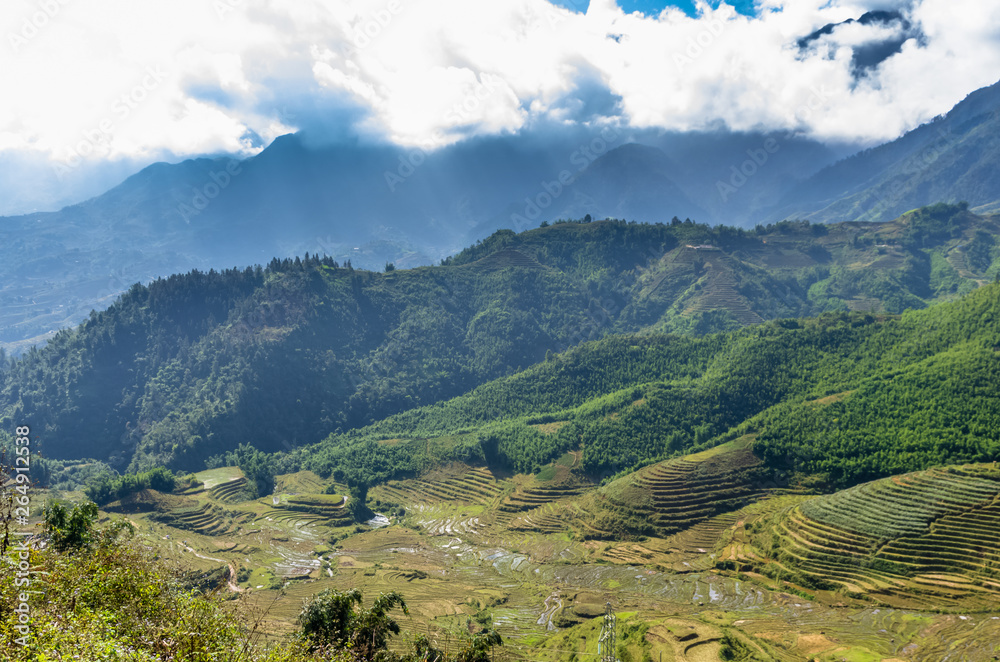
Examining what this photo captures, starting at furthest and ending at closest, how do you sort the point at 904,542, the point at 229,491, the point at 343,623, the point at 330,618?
the point at 229,491
the point at 904,542
the point at 343,623
the point at 330,618

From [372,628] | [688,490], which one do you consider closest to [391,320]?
[688,490]

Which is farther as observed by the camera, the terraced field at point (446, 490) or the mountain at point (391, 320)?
the mountain at point (391, 320)

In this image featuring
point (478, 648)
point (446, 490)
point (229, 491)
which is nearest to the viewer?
point (478, 648)

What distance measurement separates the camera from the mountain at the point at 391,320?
123875 millimetres

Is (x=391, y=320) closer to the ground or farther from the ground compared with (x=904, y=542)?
farther from the ground

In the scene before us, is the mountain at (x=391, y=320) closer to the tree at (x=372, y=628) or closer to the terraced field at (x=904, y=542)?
the terraced field at (x=904, y=542)

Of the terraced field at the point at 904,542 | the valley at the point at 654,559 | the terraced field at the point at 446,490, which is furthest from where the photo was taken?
the terraced field at the point at 446,490

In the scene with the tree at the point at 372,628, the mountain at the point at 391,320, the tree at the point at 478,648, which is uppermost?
the mountain at the point at 391,320

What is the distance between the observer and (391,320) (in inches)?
6161

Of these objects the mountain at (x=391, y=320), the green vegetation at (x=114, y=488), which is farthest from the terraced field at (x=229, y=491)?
the mountain at (x=391, y=320)

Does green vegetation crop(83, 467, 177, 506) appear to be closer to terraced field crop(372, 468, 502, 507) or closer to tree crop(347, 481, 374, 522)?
tree crop(347, 481, 374, 522)

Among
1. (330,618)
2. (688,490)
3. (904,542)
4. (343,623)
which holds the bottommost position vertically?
(904,542)

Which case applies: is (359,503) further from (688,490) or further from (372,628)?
(372,628)

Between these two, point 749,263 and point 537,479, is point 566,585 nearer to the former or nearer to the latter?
point 537,479
